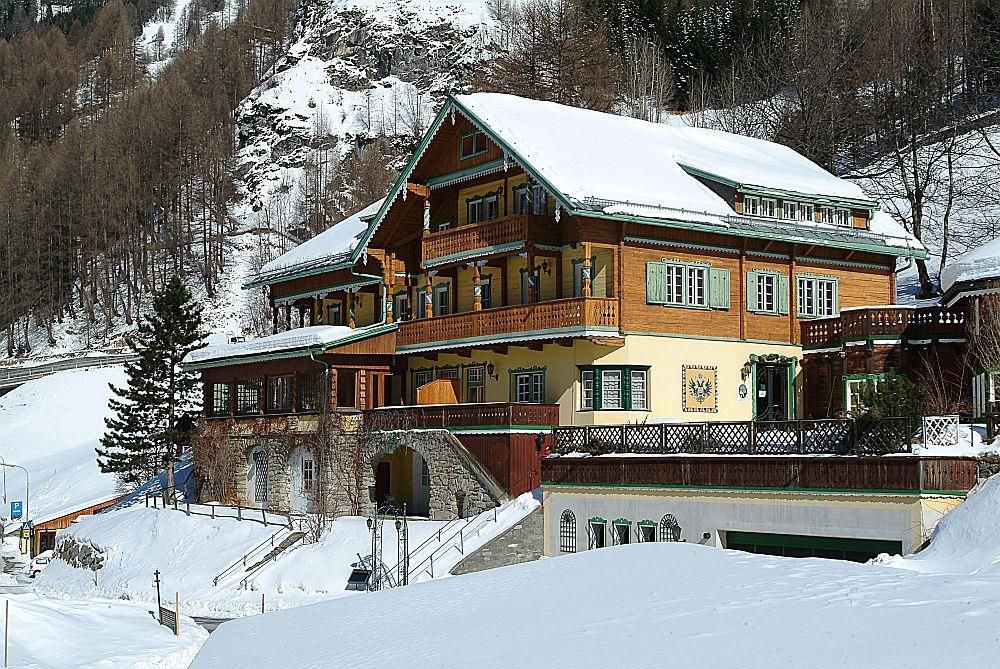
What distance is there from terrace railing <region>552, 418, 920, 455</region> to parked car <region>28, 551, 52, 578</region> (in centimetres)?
2586

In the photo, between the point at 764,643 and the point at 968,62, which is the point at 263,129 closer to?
the point at 968,62

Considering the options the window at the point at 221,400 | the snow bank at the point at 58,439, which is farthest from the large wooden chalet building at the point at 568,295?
the snow bank at the point at 58,439

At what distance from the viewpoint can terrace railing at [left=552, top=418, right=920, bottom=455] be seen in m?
26.6

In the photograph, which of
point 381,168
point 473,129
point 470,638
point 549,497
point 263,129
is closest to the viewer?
point 470,638

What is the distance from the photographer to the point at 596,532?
108 ft

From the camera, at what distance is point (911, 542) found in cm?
2578

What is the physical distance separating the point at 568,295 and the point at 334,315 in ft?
50.3

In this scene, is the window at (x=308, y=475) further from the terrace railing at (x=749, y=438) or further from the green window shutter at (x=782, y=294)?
the green window shutter at (x=782, y=294)

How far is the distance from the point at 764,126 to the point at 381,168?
29541 millimetres

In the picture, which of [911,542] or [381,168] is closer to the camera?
[911,542]

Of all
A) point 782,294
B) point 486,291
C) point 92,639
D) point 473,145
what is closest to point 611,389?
point 486,291

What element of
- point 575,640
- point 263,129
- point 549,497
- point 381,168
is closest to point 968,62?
point 381,168

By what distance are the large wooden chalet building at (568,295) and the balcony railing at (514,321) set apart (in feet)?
0.22

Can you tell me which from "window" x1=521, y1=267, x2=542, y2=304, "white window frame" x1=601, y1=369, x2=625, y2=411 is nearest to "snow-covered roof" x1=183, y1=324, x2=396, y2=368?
"window" x1=521, y1=267, x2=542, y2=304
